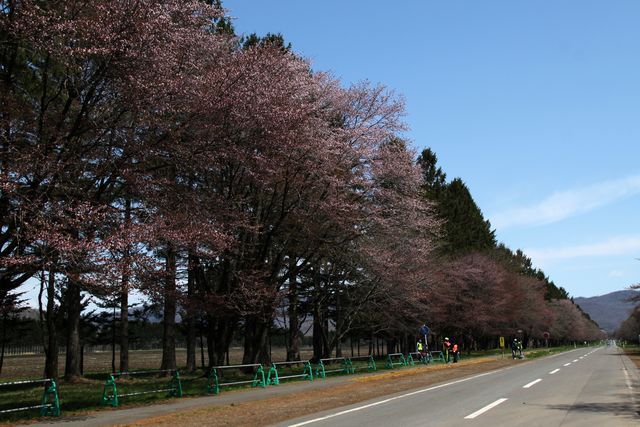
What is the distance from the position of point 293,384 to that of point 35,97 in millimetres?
14121

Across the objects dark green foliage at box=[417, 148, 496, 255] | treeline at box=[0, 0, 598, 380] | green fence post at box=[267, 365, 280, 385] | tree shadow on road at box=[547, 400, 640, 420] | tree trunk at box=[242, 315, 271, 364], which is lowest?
tree shadow on road at box=[547, 400, 640, 420]

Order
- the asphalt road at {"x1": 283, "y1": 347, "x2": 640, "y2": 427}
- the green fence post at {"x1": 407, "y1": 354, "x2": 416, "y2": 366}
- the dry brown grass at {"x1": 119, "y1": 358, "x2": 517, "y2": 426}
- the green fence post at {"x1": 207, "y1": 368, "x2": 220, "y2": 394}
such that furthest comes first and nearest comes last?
the green fence post at {"x1": 407, "y1": 354, "x2": 416, "y2": 366}
the green fence post at {"x1": 207, "y1": 368, "x2": 220, "y2": 394}
the dry brown grass at {"x1": 119, "y1": 358, "x2": 517, "y2": 426}
the asphalt road at {"x1": 283, "y1": 347, "x2": 640, "y2": 427}

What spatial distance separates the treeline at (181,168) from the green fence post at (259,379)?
230 centimetres

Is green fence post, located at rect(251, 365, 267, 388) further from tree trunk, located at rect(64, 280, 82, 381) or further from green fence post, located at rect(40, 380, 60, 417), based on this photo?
green fence post, located at rect(40, 380, 60, 417)

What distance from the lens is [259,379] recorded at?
23266mm

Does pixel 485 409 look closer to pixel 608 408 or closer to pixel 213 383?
pixel 608 408

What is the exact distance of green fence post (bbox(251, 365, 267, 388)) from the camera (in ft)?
73.0

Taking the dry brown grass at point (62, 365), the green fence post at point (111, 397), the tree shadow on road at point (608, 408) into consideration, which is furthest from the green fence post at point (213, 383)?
the dry brown grass at point (62, 365)

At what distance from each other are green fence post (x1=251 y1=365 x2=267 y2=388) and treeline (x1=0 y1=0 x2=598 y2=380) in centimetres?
230

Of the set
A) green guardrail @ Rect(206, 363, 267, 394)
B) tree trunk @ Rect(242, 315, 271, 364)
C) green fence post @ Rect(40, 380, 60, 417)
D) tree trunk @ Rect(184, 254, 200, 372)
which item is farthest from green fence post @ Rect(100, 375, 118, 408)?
tree trunk @ Rect(242, 315, 271, 364)

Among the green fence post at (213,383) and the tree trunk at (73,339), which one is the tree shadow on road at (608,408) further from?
the tree trunk at (73,339)

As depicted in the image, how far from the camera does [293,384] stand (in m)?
23.6

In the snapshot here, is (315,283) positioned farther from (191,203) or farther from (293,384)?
(191,203)

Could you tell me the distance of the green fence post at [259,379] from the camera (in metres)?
22.3
